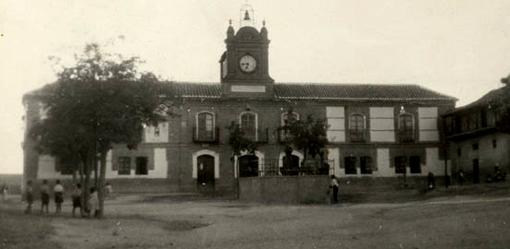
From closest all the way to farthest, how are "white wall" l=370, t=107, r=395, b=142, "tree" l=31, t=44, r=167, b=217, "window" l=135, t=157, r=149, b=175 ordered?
1. "tree" l=31, t=44, r=167, b=217
2. "window" l=135, t=157, r=149, b=175
3. "white wall" l=370, t=107, r=395, b=142

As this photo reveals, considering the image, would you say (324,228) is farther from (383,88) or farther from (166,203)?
(383,88)

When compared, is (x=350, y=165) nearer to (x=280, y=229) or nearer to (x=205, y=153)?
(x=205, y=153)

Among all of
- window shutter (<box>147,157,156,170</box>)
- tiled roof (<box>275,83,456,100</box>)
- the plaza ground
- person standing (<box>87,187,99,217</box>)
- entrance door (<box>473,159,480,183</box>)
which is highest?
tiled roof (<box>275,83,456,100</box>)

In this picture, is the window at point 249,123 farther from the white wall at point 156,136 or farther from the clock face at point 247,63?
the white wall at point 156,136

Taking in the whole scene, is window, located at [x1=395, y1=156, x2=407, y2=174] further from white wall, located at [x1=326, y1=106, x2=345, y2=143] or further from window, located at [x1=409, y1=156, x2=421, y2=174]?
white wall, located at [x1=326, y1=106, x2=345, y2=143]

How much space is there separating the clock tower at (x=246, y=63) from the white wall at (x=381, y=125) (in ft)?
22.7

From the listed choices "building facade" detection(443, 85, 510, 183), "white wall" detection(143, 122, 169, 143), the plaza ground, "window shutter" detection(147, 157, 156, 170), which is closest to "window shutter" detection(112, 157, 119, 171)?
"window shutter" detection(147, 157, 156, 170)

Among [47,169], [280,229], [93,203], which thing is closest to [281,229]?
Answer: [280,229]

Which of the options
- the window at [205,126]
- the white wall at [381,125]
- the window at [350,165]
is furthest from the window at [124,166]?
the white wall at [381,125]

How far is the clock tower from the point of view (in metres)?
40.5

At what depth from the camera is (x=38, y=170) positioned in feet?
126

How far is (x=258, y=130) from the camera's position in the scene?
41062mm

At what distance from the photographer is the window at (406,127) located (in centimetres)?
4250

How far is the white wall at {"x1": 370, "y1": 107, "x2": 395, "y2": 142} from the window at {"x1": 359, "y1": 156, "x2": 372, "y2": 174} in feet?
4.04
